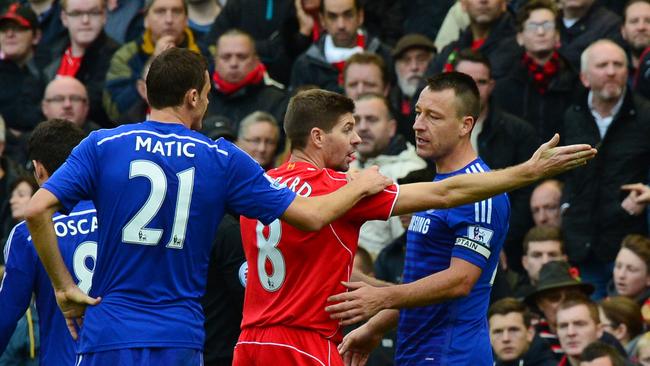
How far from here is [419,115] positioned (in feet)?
27.8

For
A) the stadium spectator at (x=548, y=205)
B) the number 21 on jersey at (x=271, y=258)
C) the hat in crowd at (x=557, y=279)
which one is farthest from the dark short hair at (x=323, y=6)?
the number 21 on jersey at (x=271, y=258)

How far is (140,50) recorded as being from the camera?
50.0 ft

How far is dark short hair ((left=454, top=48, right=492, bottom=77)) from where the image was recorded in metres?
13.2

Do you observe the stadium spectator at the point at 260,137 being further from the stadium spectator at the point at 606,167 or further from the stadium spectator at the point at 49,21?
the stadium spectator at the point at 49,21

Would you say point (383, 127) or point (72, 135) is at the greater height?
point (383, 127)

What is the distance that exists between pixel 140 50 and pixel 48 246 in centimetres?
835

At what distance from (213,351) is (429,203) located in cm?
271

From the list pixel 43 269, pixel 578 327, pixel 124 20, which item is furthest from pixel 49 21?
pixel 43 269

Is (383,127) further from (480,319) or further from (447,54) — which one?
(480,319)

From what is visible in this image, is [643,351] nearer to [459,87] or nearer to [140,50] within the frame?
[459,87]

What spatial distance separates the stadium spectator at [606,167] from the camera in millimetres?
12523

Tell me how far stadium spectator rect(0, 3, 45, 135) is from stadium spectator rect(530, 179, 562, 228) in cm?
558

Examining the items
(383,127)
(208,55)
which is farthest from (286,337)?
(208,55)

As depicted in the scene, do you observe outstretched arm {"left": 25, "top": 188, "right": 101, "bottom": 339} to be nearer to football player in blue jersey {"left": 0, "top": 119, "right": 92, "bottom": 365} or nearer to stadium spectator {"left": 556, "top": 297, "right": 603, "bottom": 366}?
football player in blue jersey {"left": 0, "top": 119, "right": 92, "bottom": 365}
